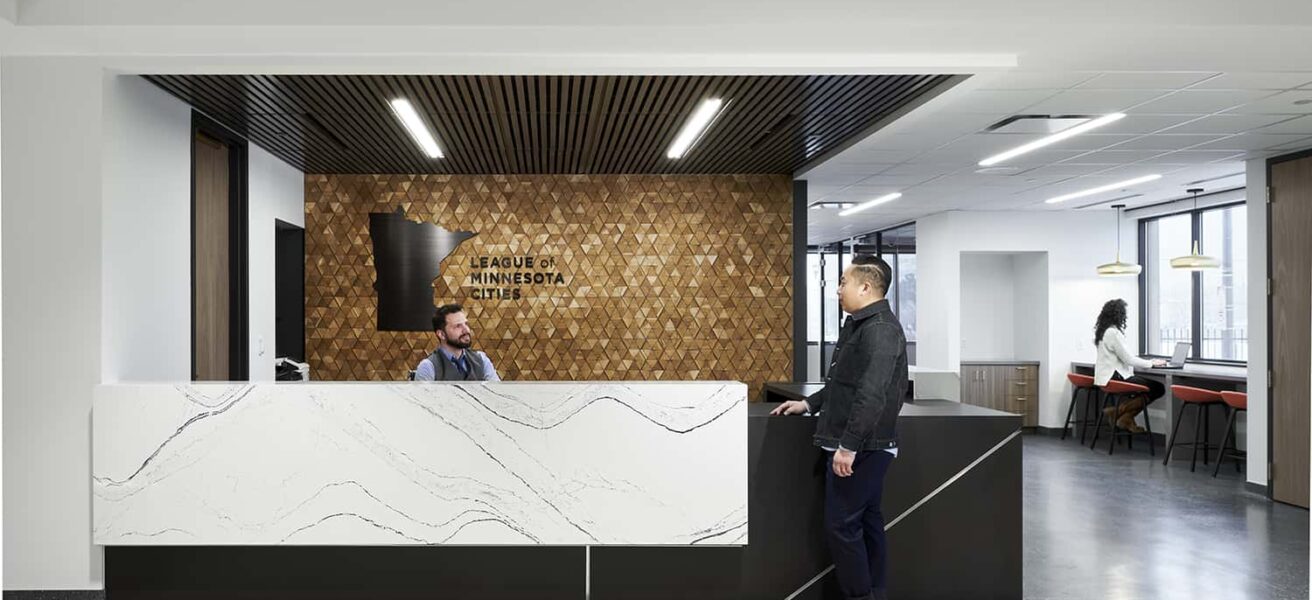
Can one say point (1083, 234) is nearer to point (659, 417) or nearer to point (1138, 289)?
point (1138, 289)

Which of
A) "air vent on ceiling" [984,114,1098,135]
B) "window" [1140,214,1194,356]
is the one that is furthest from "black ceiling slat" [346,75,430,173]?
"window" [1140,214,1194,356]

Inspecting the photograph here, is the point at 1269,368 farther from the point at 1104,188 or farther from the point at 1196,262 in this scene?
the point at 1104,188

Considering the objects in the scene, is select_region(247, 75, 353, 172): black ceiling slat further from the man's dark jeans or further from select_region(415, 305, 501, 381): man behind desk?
the man's dark jeans

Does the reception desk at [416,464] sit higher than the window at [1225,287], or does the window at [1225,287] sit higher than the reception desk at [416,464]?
the window at [1225,287]

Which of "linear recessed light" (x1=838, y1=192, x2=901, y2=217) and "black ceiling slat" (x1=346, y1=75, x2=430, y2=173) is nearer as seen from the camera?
"black ceiling slat" (x1=346, y1=75, x2=430, y2=173)

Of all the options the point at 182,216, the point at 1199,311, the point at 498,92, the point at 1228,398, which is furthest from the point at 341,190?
the point at 1199,311

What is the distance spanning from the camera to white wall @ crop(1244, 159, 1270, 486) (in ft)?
23.7

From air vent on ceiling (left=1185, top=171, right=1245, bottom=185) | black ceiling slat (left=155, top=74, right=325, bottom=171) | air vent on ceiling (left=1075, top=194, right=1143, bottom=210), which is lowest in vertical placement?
air vent on ceiling (left=1075, top=194, right=1143, bottom=210)

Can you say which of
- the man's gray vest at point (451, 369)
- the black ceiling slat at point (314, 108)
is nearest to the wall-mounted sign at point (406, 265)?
the black ceiling slat at point (314, 108)

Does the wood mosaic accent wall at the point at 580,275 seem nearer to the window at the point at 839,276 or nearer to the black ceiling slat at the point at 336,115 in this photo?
the black ceiling slat at the point at 336,115

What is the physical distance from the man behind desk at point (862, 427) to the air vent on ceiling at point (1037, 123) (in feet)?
7.16

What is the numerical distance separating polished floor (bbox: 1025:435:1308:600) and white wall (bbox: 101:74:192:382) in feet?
15.9

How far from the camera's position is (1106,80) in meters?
4.84

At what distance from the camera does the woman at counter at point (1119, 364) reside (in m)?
9.71
